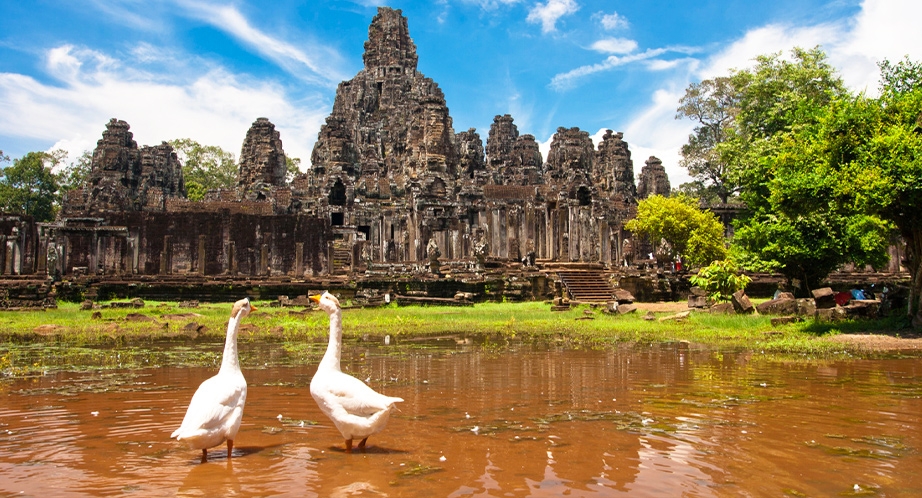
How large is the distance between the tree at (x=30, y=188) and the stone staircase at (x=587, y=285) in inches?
1817

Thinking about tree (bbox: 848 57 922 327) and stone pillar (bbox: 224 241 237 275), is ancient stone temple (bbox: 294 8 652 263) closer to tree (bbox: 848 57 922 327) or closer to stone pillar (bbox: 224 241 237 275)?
stone pillar (bbox: 224 241 237 275)

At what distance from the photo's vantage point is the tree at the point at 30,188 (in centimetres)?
5638

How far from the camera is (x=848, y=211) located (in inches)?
576

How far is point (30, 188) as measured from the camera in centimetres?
5803

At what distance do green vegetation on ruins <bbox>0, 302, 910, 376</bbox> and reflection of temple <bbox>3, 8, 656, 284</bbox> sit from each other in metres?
9.66

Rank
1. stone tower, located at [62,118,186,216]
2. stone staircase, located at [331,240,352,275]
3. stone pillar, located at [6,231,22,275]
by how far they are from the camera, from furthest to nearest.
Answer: stone tower, located at [62,118,186,216]
stone staircase, located at [331,240,352,275]
stone pillar, located at [6,231,22,275]

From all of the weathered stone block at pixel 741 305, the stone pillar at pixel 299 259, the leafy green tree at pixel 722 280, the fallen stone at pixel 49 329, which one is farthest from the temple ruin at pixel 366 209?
the fallen stone at pixel 49 329

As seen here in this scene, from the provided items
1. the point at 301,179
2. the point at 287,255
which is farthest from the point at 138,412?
the point at 301,179

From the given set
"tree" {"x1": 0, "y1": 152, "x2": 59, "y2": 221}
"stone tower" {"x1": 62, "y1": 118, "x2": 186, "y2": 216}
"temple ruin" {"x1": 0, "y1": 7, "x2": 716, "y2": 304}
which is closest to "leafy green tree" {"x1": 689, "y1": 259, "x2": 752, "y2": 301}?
"temple ruin" {"x1": 0, "y1": 7, "x2": 716, "y2": 304}

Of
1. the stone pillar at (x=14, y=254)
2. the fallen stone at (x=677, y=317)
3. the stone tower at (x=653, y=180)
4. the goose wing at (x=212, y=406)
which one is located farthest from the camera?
the stone tower at (x=653, y=180)

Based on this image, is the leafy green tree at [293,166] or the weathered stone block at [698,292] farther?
the leafy green tree at [293,166]

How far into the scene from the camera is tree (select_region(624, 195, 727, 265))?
35.0 meters

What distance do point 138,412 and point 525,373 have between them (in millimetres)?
4872

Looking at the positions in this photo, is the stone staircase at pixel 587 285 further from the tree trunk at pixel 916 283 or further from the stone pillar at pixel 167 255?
the stone pillar at pixel 167 255
